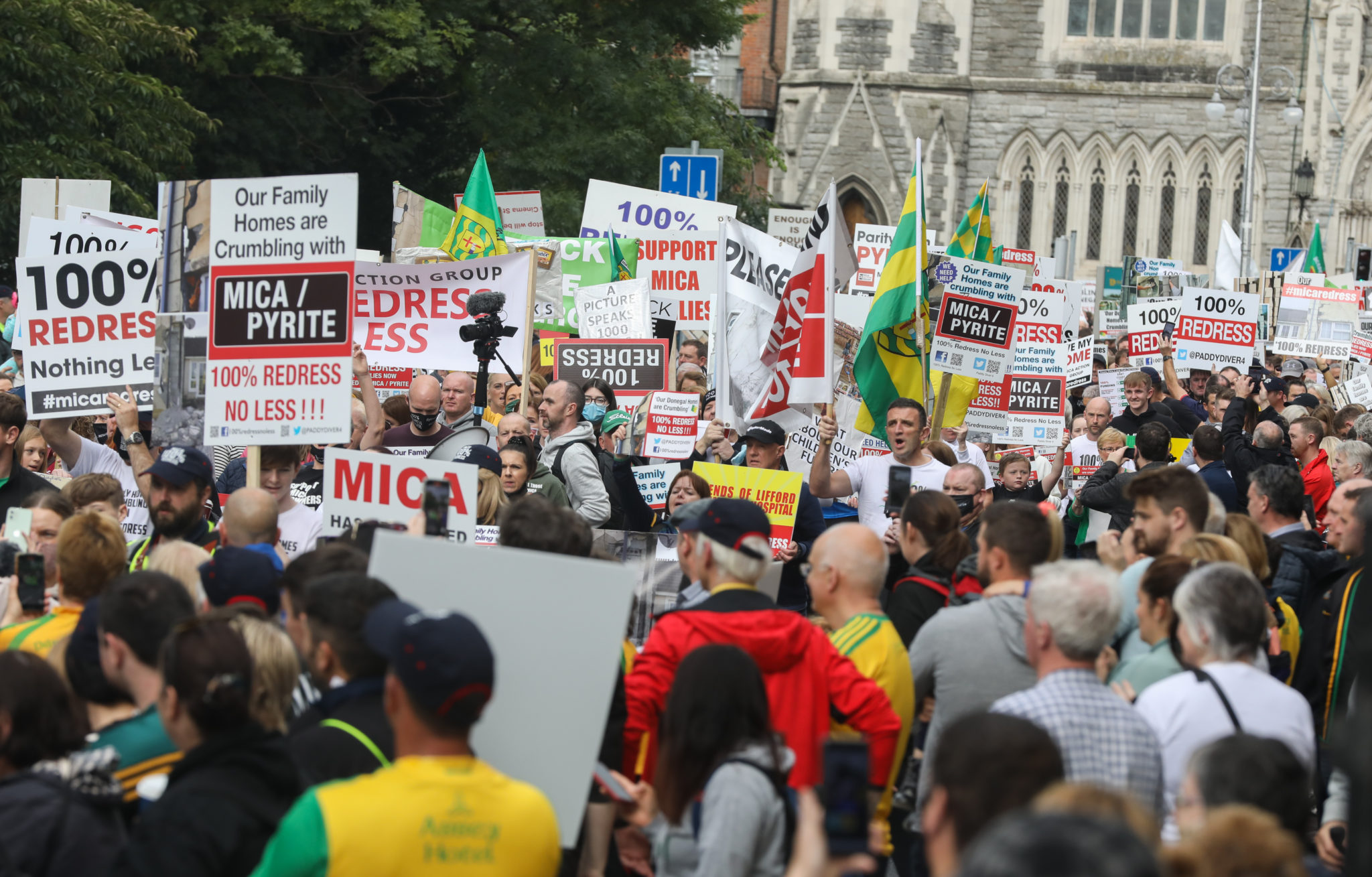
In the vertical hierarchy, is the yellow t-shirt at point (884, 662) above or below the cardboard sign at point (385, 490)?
below

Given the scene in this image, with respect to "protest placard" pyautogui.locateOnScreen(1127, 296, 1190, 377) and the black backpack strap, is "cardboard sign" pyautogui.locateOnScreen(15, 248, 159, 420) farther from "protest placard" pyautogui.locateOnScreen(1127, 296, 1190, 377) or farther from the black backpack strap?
"protest placard" pyautogui.locateOnScreen(1127, 296, 1190, 377)

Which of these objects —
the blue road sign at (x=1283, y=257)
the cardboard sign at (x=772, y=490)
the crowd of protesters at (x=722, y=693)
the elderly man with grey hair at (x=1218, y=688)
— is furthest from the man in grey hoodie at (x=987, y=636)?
the blue road sign at (x=1283, y=257)

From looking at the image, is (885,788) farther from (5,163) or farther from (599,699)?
(5,163)

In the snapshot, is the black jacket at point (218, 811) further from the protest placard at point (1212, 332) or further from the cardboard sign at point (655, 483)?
the protest placard at point (1212, 332)

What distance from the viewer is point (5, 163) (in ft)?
58.3

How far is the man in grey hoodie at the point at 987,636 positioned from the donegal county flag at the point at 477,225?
9.25 m

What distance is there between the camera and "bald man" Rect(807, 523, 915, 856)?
481cm

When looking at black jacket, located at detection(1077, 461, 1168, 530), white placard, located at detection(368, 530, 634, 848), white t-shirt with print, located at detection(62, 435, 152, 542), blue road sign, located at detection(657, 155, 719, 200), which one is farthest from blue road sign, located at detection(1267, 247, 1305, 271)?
white placard, located at detection(368, 530, 634, 848)

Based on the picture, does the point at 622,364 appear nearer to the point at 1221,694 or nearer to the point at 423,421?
the point at 423,421

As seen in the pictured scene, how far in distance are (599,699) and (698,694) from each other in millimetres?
227

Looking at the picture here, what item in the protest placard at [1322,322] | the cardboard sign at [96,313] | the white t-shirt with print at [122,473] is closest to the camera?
the white t-shirt with print at [122,473]

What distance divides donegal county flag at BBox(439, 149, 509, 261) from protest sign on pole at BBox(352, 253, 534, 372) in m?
4.06

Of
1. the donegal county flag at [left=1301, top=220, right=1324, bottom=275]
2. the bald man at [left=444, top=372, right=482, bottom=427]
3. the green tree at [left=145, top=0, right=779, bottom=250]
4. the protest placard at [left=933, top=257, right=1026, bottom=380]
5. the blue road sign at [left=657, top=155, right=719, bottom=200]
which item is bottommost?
the bald man at [left=444, top=372, right=482, bottom=427]

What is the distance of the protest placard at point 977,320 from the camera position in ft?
33.9
